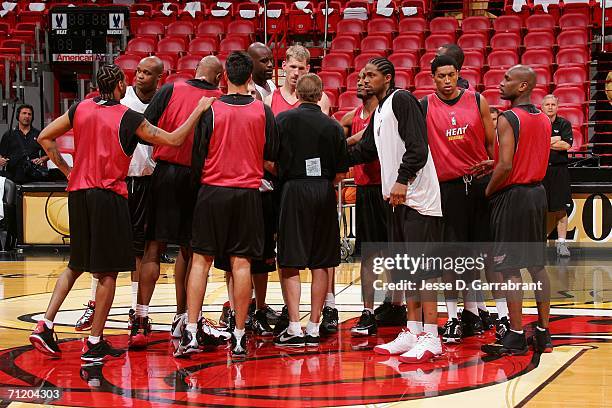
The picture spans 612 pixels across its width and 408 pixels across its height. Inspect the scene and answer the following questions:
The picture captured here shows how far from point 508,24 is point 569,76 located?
2160 mm

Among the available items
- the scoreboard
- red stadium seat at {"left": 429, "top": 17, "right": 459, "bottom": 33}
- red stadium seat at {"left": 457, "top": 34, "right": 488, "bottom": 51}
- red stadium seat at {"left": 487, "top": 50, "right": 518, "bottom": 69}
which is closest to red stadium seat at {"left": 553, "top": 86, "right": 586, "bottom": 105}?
red stadium seat at {"left": 487, "top": 50, "right": 518, "bottom": 69}

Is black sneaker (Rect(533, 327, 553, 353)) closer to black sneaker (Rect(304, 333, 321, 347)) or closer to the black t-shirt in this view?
black sneaker (Rect(304, 333, 321, 347))

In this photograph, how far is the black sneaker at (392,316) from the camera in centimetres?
690

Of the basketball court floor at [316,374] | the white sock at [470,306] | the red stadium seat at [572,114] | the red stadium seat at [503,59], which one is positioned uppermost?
the red stadium seat at [503,59]

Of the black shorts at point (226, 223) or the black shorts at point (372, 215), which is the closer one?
the black shorts at point (226, 223)

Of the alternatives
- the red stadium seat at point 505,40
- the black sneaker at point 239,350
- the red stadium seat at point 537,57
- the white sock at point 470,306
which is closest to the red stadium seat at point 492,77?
the red stadium seat at point 537,57

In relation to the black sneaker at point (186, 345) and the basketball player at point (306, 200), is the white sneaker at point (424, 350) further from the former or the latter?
the black sneaker at point (186, 345)

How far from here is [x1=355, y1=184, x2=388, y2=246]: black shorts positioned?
21.6ft

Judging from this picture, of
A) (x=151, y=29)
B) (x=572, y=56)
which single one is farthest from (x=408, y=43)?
(x=151, y=29)

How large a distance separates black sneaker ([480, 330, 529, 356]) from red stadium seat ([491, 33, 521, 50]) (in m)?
9.53

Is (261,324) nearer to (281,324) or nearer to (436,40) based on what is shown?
(281,324)

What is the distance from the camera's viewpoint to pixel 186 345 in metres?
5.70

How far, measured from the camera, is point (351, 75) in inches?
563

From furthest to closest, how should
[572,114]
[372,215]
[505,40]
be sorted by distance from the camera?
[505,40] → [572,114] → [372,215]
